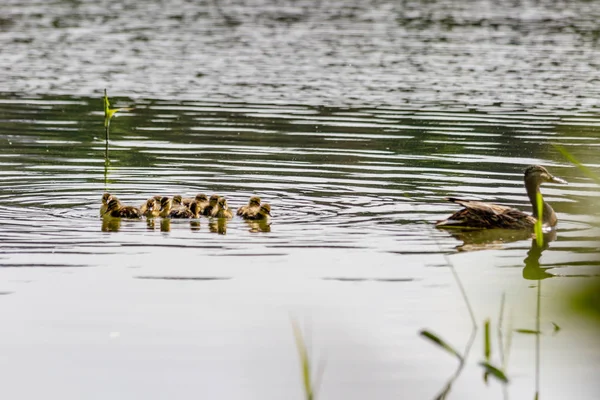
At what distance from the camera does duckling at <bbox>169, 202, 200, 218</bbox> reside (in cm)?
1155

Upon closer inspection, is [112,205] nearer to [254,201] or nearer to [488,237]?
[254,201]

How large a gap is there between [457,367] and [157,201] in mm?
5227

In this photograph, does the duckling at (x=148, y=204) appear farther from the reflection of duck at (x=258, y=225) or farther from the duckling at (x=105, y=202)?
the reflection of duck at (x=258, y=225)

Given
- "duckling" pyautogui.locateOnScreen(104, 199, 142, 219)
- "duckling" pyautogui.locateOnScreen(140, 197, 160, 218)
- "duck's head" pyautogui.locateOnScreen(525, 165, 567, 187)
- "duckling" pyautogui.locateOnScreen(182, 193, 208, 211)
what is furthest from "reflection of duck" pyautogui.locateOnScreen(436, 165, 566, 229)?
"duckling" pyautogui.locateOnScreen(104, 199, 142, 219)

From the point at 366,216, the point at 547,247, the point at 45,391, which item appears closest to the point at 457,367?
the point at 45,391

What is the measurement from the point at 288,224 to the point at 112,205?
1582 mm

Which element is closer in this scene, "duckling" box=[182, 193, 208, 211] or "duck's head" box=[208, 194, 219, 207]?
"duck's head" box=[208, 194, 219, 207]

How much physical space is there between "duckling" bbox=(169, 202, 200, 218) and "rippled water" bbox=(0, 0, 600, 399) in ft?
0.39

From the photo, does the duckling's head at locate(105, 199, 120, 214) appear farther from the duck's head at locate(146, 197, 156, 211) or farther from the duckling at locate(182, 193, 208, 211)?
the duckling at locate(182, 193, 208, 211)

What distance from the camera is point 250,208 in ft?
37.8

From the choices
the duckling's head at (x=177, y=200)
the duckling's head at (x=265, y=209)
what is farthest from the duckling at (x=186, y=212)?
the duckling's head at (x=265, y=209)

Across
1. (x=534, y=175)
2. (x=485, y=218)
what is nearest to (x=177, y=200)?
(x=485, y=218)

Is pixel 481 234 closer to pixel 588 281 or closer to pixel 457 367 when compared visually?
pixel 457 367

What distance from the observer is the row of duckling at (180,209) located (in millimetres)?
11398
